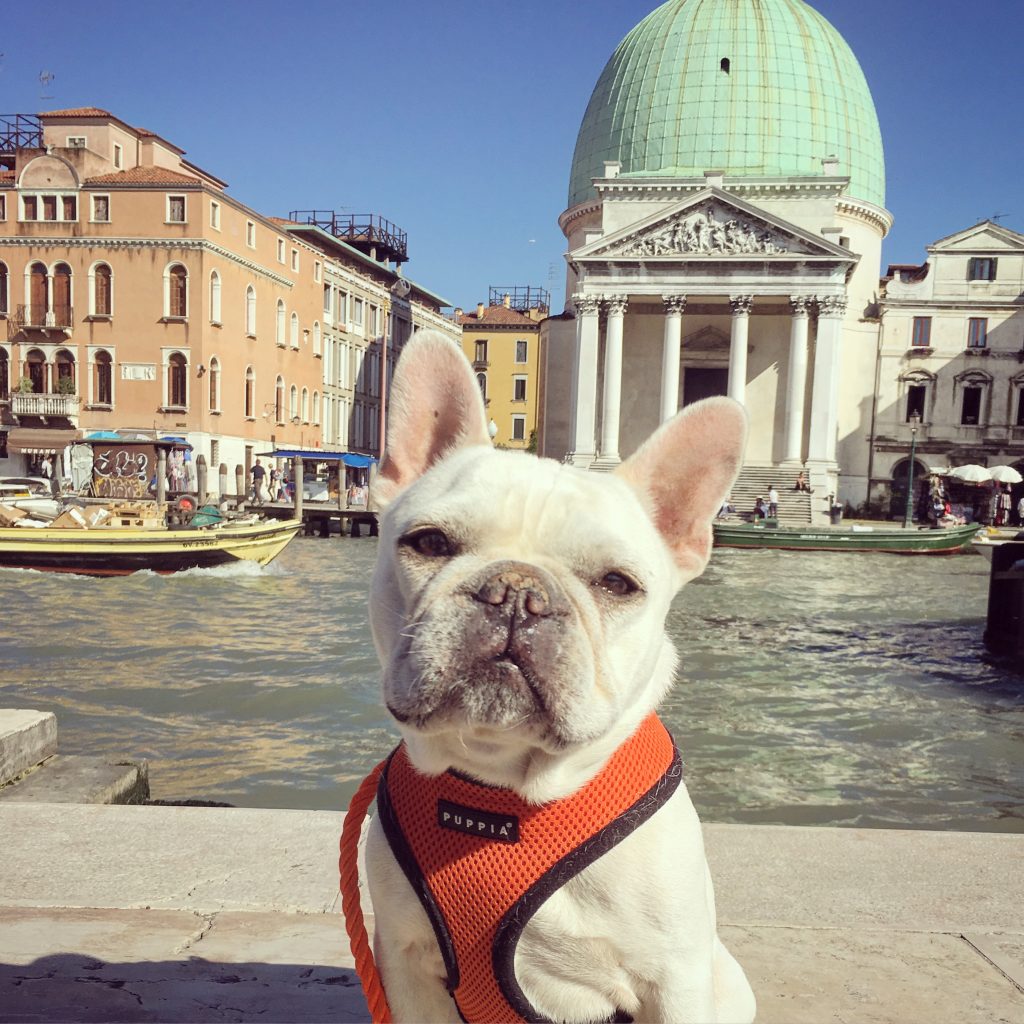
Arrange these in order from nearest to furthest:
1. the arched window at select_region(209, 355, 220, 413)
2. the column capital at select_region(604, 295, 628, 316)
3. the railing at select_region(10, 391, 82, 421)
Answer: the railing at select_region(10, 391, 82, 421), the arched window at select_region(209, 355, 220, 413), the column capital at select_region(604, 295, 628, 316)

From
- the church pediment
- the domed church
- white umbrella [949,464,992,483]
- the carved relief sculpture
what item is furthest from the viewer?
the domed church

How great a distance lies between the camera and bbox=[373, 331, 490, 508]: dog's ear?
2.03 m

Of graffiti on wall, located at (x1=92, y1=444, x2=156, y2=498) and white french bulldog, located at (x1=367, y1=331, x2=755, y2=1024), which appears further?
graffiti on wall, located at (x1=92, y1=444, x2=156, y2=498)

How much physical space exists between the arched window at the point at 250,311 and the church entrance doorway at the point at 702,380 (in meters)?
19.9

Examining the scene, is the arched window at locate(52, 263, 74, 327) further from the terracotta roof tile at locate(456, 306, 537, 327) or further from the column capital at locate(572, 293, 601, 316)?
the terracotta roof tile at locate(456, 306, 537, 327)

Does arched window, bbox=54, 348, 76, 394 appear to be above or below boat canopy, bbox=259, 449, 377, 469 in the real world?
above

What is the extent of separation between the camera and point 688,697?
30.9ft

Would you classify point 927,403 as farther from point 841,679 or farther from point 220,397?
point 841,679

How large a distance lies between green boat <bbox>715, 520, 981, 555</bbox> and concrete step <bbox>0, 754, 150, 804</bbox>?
75.6ft

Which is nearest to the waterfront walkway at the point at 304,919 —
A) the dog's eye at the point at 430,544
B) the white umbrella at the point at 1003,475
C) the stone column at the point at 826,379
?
the dog's eye at the point at 430,544

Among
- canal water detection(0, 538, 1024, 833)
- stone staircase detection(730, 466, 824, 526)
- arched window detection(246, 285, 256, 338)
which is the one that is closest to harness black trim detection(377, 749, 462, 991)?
canal water detection(0, 538, 1024, 833)

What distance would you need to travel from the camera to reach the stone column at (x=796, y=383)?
40.5 m

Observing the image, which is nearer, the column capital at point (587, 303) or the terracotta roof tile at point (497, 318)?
the column capital at point (587, 303)

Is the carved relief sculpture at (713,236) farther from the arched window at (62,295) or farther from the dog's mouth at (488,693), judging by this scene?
the dog's mouth at (488,693)
